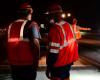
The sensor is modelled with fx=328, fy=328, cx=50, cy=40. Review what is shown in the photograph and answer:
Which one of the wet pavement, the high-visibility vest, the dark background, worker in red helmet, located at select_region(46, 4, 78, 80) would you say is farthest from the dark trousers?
the dark background

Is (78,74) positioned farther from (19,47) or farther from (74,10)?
(74,10)

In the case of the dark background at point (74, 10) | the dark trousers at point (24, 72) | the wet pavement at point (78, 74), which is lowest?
the dark background at point (74, 10)

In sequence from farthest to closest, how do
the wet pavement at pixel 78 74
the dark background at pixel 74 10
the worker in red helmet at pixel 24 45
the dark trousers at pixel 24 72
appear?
the dark background at pixel 74 10 → the wet pavement at pixel 78 74 → the dark trousers at pixel 24 72 → the worker in red helmet at pixel 24 45

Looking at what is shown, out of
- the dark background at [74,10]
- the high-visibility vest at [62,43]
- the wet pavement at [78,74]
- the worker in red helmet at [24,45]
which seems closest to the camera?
the high-visibility vest at [62,43]

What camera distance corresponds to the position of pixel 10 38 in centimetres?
549

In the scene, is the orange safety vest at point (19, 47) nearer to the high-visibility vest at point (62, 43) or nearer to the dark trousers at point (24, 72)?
the dark trousers at point (24, 72)

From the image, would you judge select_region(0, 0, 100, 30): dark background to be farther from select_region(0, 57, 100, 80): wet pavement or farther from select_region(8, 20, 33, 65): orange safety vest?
select_region(8, 20, 33, 65): orange safety vest

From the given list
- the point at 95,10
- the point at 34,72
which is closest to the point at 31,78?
the point at 34,72

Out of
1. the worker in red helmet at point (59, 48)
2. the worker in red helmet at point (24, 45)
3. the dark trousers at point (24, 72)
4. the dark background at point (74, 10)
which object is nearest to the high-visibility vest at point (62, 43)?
the worker in red helmet at point (59, 48)

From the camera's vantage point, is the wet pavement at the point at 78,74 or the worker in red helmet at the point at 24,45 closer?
the worker in red helmet at the point at 24,45

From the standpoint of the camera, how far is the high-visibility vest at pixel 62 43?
Result: 5.11 metres

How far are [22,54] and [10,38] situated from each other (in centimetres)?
35

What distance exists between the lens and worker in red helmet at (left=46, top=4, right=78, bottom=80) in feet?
16.8

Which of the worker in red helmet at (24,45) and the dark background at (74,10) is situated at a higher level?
the worker in red helmet at (24,45)
